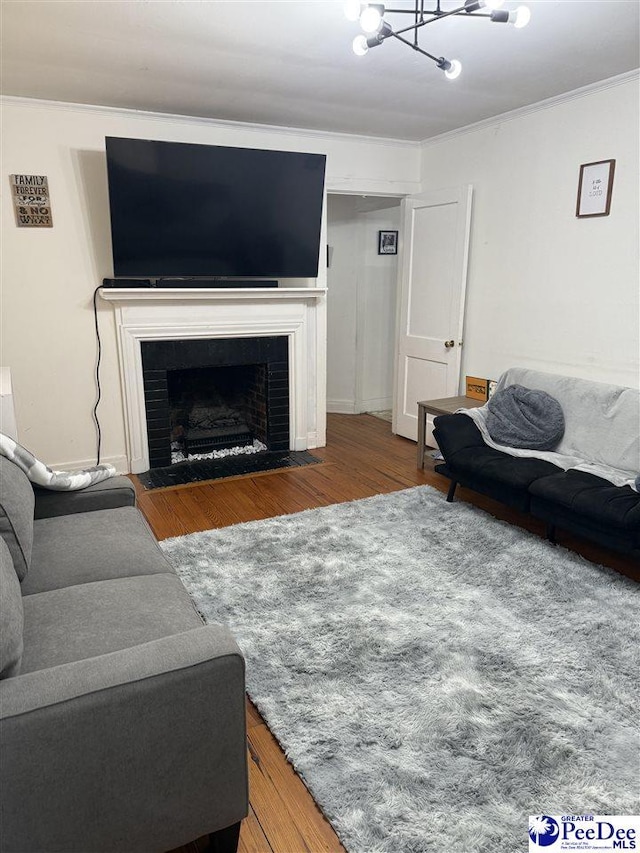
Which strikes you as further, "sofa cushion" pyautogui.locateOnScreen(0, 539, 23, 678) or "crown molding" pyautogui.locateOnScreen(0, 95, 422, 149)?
"crown molding" pyautogui.locateOnScreen(0, 95, 422, 149)

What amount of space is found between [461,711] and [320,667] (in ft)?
1.70

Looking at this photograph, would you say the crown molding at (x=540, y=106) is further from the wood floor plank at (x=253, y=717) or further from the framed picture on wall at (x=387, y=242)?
the wood floor plank at (x=253, y=717)

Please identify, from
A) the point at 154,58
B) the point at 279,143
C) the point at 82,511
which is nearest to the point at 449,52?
the point at 154,58

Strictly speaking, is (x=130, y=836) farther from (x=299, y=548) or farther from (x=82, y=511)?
(x=299, y=548)

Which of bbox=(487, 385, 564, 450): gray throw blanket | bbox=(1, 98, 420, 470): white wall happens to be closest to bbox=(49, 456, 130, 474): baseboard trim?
bbox=(1, 98, 420, 470): white wall

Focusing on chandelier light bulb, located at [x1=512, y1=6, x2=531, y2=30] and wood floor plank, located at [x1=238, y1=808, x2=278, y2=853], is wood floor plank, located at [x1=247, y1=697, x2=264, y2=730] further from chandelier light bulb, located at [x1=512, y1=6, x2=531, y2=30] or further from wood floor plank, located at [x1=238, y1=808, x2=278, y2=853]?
chandelier light bulb, located at [x1=512, y1=6, x2=531, y2=30]

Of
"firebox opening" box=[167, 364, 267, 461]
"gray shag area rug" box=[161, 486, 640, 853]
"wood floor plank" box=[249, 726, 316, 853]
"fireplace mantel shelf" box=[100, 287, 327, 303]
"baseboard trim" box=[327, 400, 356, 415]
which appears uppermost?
"fireplace mantel shelf" box=[100, 287, 327, 303]

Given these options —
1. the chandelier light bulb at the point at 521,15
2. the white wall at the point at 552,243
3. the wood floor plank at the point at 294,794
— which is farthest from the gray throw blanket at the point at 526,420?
the wood floor plank at the point at 294,794

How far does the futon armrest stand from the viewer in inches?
139

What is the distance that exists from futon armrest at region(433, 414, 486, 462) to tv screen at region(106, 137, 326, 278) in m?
1.64

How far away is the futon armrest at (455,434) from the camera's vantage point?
3.53m

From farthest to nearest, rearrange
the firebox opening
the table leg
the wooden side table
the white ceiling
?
the firebox opening, the table leg, the wooden side table, the white ceiling

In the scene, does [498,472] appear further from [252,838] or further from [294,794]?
[252,838]

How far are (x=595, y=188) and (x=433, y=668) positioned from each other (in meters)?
2.93
